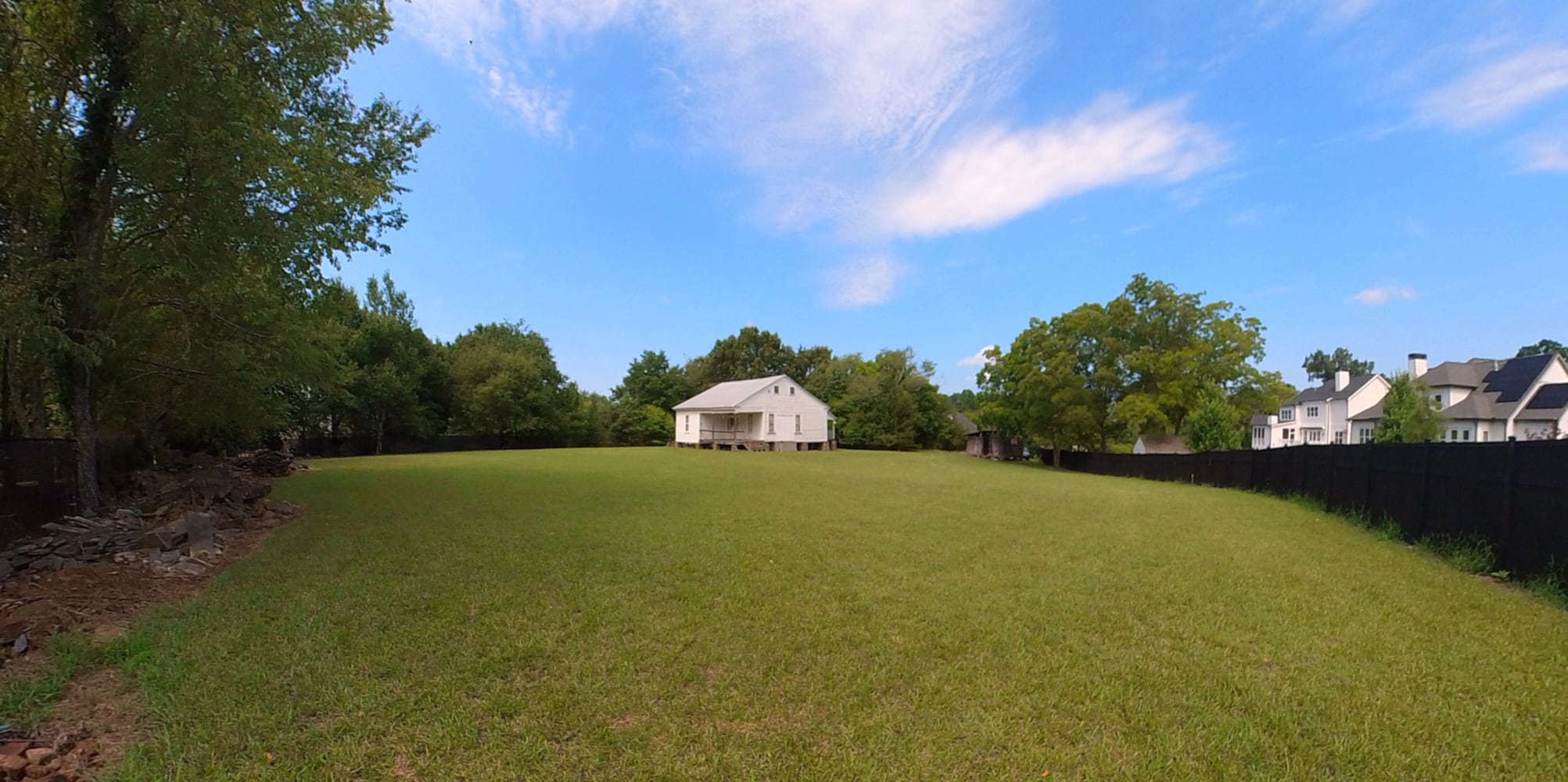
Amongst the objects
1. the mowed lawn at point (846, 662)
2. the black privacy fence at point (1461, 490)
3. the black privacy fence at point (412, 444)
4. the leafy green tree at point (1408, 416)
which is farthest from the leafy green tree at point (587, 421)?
the leafy green tree at point (1408, 416)

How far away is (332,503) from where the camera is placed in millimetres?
11227

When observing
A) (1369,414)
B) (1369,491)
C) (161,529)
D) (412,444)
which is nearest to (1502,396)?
(1369,414)

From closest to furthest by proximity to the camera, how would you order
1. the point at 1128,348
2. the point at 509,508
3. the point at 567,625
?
the point at 567,625 → the point at 509,508 → the point at 1128,348

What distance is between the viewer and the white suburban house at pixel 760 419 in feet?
119

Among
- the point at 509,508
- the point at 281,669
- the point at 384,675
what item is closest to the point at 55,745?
the point at 281,669

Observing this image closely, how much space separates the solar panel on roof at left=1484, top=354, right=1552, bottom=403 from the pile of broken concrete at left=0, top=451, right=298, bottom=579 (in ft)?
148

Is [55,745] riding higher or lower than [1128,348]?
lower

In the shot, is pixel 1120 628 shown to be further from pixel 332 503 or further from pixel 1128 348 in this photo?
pixel 1128 348

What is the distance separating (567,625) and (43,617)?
382cm

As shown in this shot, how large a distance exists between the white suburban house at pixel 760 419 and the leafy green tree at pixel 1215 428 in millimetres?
19730

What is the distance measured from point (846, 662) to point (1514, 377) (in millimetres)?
42765

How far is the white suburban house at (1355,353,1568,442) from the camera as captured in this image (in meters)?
27.2

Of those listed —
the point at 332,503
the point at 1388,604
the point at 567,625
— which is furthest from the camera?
the point at 332,503

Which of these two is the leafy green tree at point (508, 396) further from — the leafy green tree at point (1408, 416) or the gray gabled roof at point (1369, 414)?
the gray gabled roof at point (1369, 414)
